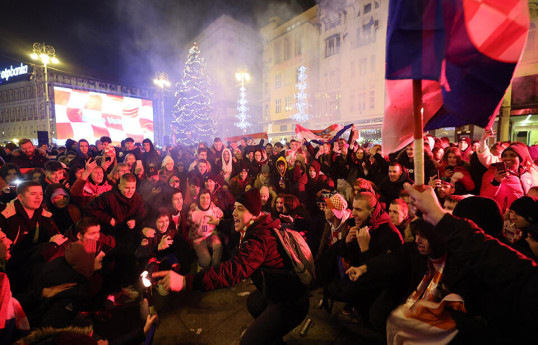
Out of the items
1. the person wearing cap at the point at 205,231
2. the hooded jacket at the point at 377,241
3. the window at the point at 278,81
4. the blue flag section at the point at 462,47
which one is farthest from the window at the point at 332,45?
the blue flag section at the point at 462,47

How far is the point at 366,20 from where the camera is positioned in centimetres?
3306

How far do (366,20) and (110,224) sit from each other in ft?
126

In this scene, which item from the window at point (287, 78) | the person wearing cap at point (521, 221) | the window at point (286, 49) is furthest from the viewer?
the window at point (286, 49)

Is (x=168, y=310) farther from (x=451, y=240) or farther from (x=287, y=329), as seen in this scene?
(x=451, y=240)

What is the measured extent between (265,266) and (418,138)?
1775mm

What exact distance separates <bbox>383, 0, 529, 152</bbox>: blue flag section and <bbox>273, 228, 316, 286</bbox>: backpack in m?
1.71

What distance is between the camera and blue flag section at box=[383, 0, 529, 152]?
1.56m

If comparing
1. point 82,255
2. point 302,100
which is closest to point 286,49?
point 302,100

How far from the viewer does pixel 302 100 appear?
40562mm

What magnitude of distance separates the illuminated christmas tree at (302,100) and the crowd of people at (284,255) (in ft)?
113

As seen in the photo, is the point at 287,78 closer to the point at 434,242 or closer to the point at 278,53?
the point at 278,53

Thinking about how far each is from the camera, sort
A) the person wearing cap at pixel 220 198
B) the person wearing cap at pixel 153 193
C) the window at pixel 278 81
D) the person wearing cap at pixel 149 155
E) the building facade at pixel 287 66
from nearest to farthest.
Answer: the person wearing cap at pixel 153 193, the person wearing cap at pixel 220 198, the person wearing cap at pixel 149 155, the building facade at pixel 287 66, the window at pixel 278 81

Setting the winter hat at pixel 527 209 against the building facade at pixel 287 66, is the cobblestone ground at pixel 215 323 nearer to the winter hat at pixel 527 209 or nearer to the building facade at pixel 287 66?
the winter hat at pixel 527 209

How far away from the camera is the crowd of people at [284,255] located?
5.49ft
